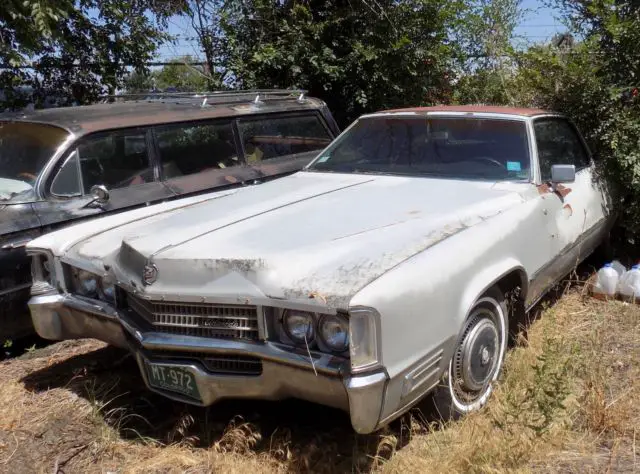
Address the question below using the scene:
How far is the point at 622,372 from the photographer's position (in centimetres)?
376

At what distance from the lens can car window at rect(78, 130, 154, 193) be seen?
4.66 m

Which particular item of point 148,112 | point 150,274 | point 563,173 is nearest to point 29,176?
point 148,112

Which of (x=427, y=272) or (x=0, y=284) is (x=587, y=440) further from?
(x=0, y=284)

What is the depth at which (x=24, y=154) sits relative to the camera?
4598 mm

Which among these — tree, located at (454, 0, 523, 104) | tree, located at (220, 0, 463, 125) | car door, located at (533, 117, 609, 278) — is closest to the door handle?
car door, located at (533, 117, 609, 278)

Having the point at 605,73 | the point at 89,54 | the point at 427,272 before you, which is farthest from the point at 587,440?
the point at 89,54

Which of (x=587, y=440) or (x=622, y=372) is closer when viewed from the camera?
(x=587, y=440)

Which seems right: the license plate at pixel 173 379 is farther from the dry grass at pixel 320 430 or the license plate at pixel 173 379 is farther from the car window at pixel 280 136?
the car window at pixel 280 136

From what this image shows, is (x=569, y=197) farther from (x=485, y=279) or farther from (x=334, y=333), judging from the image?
(x=334, y=333)

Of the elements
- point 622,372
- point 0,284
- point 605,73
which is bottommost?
point 622,372

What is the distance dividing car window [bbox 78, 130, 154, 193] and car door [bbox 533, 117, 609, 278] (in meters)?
2.94

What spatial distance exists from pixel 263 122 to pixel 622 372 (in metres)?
3.73

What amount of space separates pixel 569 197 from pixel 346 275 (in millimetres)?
2399

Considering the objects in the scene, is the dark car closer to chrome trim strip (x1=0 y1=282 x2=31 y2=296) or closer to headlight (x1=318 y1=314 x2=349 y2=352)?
chrome trim strip (x1=0 y1=282 x2=31 y2=296)
